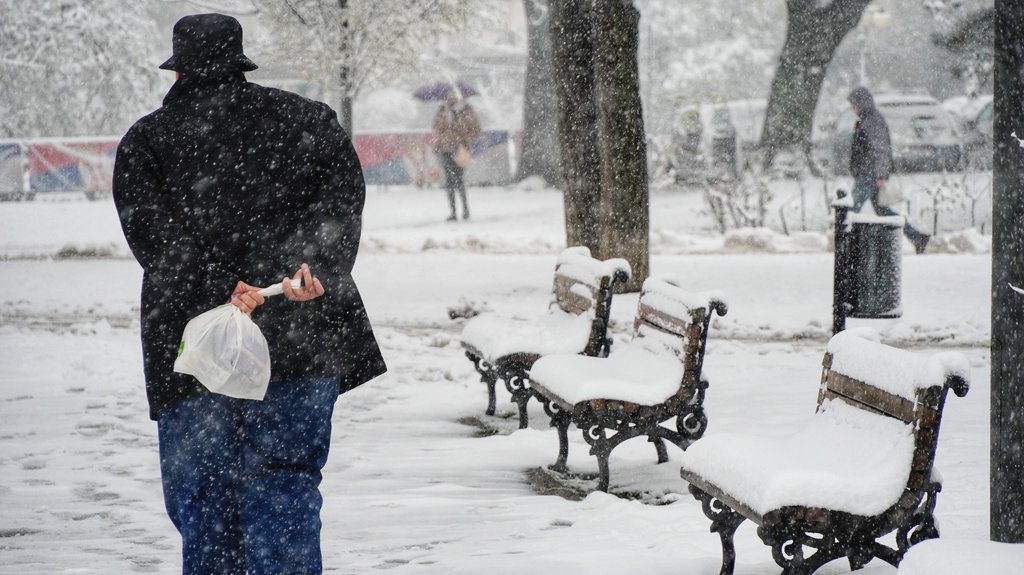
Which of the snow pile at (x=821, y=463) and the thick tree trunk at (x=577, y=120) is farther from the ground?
the thick tree trunk at (x=577, y=120)

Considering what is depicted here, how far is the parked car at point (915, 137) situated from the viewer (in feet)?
79.4

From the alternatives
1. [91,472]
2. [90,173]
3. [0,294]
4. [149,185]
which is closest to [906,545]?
[149,185]

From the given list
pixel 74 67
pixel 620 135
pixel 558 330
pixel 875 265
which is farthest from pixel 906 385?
pixel 74 67

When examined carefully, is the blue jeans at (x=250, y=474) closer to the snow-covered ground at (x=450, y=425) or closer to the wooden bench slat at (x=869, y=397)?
the snow-covered ground at (x=450, y=425)

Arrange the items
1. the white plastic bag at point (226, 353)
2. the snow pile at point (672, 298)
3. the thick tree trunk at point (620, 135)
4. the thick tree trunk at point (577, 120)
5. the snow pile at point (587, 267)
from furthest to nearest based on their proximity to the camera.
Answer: the thick tree trunk at point (577, 120), the thick tree trunk at point (620, 135), the snow pile at point (587, 267), the snow pile at point (672, 298), the white plastic bag at point (226, 353)

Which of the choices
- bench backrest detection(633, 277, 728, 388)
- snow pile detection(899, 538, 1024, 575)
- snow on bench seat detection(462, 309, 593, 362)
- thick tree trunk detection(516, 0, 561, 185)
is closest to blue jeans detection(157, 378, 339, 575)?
snow pile detection(899, 538, 1024, 575)

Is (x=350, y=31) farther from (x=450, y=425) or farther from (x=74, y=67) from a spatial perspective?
Result: (x=74, y=67)

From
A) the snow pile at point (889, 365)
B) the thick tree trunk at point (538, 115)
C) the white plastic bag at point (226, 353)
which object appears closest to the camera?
the white plastic bag at point (226, 353)

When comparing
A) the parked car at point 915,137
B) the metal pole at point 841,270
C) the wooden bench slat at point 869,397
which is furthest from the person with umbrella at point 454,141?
the wooden bench slat at point 869,397

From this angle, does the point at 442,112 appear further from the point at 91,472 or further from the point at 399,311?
the point at 91,472

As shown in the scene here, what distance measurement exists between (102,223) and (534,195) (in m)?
8.43

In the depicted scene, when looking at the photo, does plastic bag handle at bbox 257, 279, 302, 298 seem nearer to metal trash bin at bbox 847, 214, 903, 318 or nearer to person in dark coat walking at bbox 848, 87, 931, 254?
metal trash bin at bbox 847, 214, 903, 318

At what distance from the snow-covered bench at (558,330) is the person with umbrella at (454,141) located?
12.4m

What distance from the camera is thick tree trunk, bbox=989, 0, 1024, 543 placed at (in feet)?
11.6
